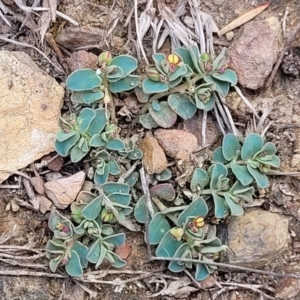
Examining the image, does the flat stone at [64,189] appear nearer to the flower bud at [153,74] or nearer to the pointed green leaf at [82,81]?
the pointed green leaf at [82,81]

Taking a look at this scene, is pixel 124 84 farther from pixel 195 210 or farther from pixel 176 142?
pixel 195 210

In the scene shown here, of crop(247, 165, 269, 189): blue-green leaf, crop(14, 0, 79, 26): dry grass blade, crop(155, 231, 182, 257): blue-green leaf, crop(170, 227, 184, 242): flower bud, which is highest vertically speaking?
crop(14, 0, 79, 26): dry grass blade

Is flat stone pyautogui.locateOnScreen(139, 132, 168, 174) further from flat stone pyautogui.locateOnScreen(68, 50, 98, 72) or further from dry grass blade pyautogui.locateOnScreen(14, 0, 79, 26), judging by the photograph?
dry grass blade pyautogui.locateOnScreen(14, 0, 79, 26)

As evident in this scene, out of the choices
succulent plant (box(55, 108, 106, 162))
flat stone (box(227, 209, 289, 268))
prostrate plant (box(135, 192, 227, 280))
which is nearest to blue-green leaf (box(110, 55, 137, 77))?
succulent plant (box(55, 108, 106, 162))

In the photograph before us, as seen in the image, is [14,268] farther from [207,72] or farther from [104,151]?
[207,72]

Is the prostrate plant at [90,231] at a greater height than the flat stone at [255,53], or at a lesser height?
lesser

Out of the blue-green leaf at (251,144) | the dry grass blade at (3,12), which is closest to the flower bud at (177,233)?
the blue-green leaf at (251,144)

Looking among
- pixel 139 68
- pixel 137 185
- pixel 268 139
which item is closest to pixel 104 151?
pixel 137 185
